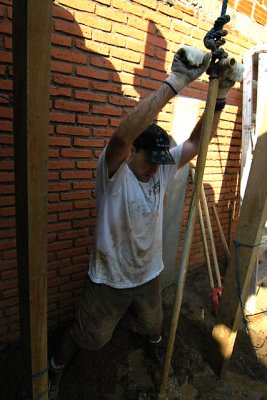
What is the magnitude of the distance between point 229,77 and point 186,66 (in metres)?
0.32

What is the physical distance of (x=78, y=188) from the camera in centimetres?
237

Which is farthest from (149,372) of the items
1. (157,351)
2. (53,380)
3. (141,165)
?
(141,165)

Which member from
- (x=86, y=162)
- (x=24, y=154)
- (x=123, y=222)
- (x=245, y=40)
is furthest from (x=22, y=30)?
(x=245, y=40)

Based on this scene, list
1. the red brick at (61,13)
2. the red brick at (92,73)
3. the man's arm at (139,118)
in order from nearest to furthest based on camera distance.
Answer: the man's arm at (139,118) < the red brick at (61,13) < the red brick at (92,73)

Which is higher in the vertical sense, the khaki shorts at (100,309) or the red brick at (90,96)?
the red brick at (90,96)

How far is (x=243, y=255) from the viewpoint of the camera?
2.11 meters

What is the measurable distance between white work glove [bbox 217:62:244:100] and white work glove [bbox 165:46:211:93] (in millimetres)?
131

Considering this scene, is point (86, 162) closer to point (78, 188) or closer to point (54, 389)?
point (78, 188)

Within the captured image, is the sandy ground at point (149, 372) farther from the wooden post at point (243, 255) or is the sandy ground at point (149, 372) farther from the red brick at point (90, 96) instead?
the red brick at point (90, 96)

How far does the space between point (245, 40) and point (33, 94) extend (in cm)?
319

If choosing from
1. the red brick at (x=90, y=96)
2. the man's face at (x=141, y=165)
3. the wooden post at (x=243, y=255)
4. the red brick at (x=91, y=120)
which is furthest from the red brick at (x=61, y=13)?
the wooden post at (x=243, y=255)

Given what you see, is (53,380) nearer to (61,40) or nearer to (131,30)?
(61,40)

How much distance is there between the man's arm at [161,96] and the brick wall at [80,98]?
90 centimetres

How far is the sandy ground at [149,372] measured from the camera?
2162 millimetres
